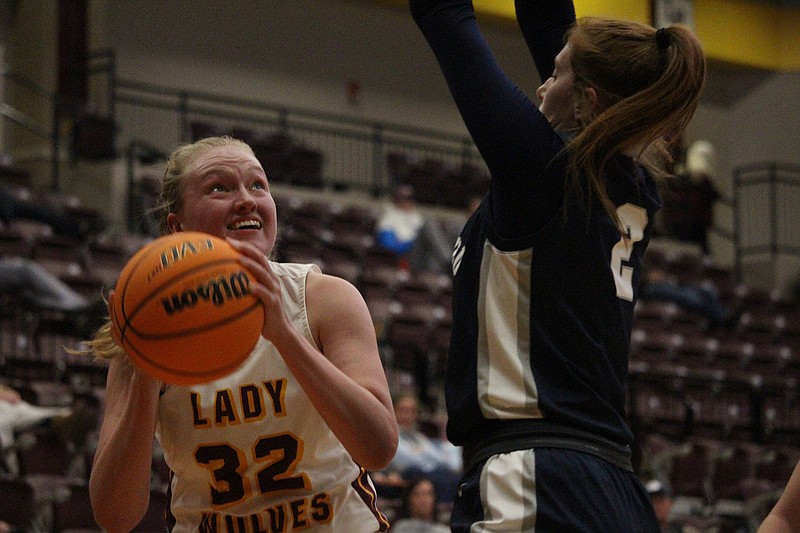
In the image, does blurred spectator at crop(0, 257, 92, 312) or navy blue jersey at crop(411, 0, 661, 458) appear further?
blurred spectator at crop(0, 257, 92, 312)

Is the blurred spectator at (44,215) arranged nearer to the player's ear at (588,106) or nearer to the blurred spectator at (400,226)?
the blurred spectator at (400,226)

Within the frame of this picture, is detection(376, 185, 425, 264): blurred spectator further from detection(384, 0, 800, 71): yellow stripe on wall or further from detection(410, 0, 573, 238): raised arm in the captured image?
detection(410, 0, 573, 238): raised arm

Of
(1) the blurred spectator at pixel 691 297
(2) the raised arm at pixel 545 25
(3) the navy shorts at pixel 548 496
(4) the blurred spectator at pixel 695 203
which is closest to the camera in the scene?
Answer: (3) the navy shorts at pixel 548 496

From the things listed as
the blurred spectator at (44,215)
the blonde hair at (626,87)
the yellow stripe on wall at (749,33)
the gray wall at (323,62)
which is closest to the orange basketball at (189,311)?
the blonde hair at (626,87)

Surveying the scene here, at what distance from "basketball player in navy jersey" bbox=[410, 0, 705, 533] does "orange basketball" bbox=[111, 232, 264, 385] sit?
463mm

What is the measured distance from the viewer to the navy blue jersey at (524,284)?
227 cm

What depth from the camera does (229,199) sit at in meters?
2.54

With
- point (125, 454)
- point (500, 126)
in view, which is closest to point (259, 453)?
point (125, 454)

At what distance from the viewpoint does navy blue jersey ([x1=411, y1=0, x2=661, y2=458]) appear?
227 cm

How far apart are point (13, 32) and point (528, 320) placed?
49.8ft

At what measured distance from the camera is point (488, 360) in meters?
2.33

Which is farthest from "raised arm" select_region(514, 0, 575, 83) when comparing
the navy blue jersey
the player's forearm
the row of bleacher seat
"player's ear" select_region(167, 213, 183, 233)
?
the row of bleacher seat

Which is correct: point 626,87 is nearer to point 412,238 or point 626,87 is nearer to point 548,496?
point 548,496

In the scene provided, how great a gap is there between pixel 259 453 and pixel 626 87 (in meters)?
0.98
